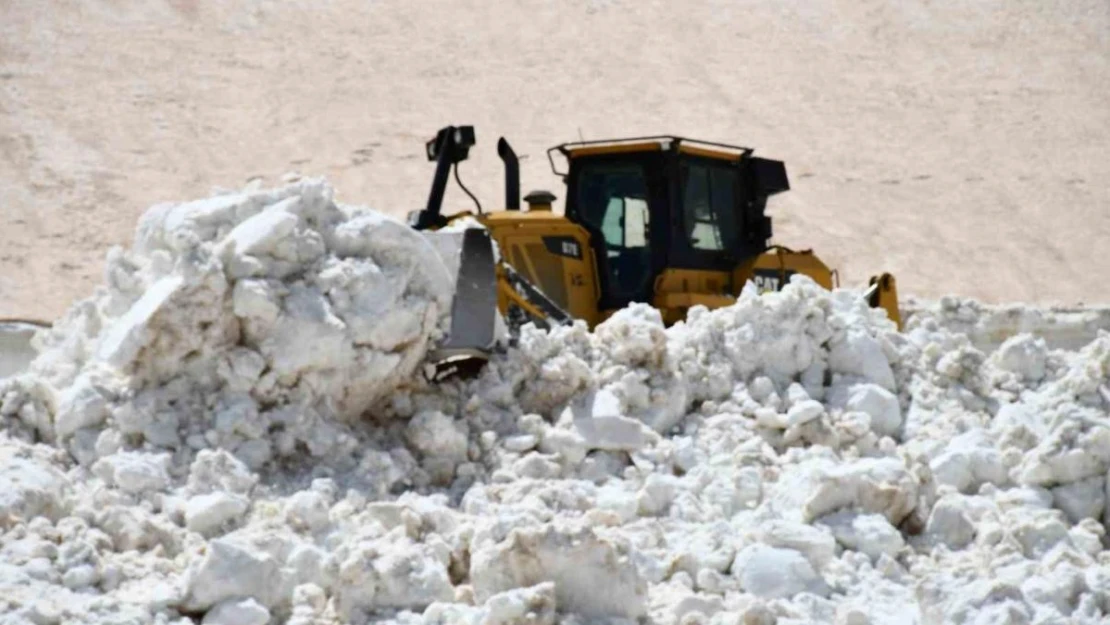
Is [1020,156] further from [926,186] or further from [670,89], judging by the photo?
[670,89]

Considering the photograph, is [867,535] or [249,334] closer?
[867,535]

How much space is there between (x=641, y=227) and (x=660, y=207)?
0.50 feet

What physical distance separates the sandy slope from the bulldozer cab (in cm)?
1428

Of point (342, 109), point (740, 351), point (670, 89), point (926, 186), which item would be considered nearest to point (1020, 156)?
point (926, 186)

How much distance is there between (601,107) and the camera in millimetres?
32031

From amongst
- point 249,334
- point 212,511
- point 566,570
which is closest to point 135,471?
point 212,511

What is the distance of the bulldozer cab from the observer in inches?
427

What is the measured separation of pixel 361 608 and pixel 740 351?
2.71 m

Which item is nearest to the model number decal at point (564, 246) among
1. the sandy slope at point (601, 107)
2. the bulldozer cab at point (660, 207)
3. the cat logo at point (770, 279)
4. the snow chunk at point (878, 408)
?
the bulldozer cab at point (660, 207)

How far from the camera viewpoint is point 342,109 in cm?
3109

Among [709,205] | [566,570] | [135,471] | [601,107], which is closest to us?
[566,570]

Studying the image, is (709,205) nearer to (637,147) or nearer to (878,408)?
(637,147)

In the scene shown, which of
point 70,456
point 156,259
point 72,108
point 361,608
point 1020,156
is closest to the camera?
point 361,608

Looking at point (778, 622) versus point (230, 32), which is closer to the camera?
point (778, 622)
